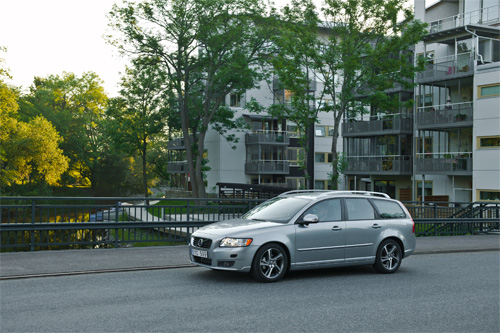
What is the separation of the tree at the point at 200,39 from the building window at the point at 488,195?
1726 cm

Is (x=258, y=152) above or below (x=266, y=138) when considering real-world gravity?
below

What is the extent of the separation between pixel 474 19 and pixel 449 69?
426cm

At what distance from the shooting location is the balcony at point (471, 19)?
40562 millimetres

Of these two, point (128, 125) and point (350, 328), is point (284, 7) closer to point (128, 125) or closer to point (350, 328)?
point (128, 125)

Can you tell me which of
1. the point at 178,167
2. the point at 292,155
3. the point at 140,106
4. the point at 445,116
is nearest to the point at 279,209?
the point at 445,116

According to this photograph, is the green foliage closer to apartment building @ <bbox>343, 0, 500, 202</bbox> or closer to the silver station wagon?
apartment building @ <bbox>343, 0, 500, 202</bbox>

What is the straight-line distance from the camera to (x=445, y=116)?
40312mm

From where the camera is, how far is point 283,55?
35812 millimetres

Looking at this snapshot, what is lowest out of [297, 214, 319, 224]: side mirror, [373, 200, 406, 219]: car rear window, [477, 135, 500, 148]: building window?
[297, 214, 319, 224]: side mirror

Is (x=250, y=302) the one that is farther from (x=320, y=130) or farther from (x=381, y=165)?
(x=320, y=130)

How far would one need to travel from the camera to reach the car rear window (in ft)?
39.0

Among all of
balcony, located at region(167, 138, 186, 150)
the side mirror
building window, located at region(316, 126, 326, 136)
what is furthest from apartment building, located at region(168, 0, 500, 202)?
the side mirror

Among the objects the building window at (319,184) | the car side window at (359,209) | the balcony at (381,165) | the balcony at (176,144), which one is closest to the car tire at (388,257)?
the car side window at (359,209)

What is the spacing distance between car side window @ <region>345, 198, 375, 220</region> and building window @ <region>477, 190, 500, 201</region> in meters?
27.6
